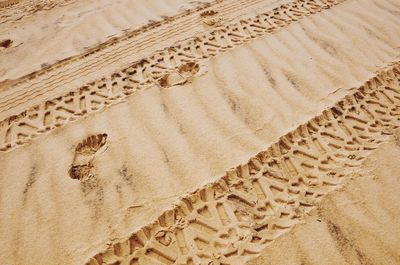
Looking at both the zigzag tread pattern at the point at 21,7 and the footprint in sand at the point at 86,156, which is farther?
the zigzag tread pattern at the point at 21,7

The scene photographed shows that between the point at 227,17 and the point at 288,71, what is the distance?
130 cm

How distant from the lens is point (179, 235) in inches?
77.6

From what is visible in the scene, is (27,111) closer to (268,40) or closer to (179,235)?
(179,235)

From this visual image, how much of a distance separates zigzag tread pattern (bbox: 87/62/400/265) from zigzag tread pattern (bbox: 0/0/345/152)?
1.31 metres

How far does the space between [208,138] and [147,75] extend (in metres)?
1.11

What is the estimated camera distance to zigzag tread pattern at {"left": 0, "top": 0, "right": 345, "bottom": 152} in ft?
9.27

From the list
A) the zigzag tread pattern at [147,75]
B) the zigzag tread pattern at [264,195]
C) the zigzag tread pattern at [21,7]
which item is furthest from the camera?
the zigzag tread pattern at [21,7]

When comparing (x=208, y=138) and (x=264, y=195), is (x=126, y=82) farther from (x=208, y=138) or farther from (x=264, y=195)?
(x=264, y=195)

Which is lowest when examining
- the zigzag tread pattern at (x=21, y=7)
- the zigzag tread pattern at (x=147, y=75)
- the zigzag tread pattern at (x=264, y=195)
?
the zigzag tread pattern at (x=264, y=195)

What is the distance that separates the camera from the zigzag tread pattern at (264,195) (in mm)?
1898

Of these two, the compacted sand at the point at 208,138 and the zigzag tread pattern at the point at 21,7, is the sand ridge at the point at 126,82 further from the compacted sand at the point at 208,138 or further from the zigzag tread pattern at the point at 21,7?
the zigzag tread pattern at the point at 21,7

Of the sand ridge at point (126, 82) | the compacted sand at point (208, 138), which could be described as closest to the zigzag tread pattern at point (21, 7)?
the compacted sand at point (208, 138)

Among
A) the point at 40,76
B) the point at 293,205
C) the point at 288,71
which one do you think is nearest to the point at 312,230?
the point at 293,205

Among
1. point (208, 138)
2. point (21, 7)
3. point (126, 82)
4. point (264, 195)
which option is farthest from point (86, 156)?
point (21, 7)
